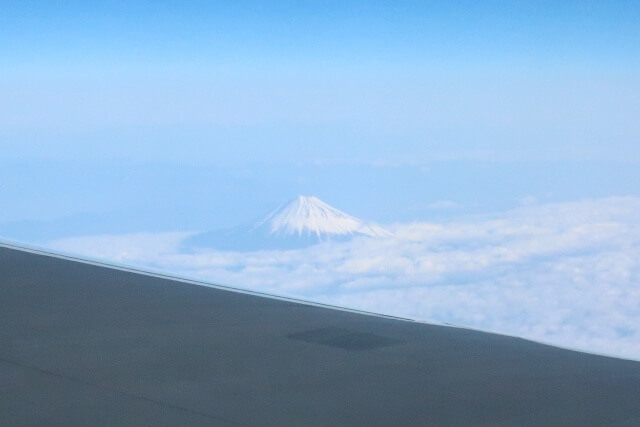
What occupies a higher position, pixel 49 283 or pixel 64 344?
pixel 49 283

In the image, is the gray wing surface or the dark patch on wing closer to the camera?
the gray wing surface

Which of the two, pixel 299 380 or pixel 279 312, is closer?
pixel 299 380

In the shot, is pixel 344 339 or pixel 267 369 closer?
pixel 267 369

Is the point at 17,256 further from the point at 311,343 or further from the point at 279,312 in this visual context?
the point at 311,343

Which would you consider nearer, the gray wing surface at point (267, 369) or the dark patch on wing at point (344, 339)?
the gray wing surface at point (267, 369)

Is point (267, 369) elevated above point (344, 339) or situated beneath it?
situated beneath

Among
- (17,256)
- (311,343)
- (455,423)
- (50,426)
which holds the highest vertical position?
(17,256)

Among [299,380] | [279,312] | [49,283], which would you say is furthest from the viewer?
[49,283]

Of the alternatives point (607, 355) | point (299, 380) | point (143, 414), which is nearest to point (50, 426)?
point (143, 414)
